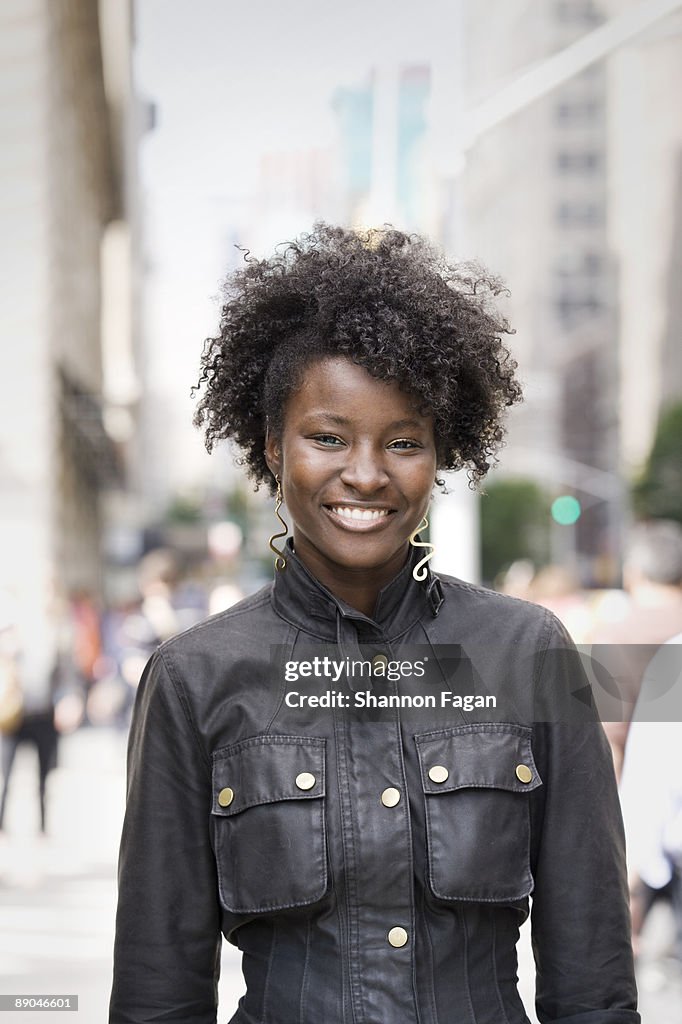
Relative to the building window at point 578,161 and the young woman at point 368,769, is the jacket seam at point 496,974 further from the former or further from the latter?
the building window at point 578,161

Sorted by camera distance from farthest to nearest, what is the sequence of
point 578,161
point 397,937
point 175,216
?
1. point 578,161
2. point 175,216
3. point 397,937

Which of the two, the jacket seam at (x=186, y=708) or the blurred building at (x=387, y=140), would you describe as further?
the blurred building at (x=387, y=140)

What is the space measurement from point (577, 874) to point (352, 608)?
0.47 meters

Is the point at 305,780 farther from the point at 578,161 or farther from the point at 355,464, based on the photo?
the point at 578,161

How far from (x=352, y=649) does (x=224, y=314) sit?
1.88ft

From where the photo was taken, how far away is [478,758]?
1.61 meters

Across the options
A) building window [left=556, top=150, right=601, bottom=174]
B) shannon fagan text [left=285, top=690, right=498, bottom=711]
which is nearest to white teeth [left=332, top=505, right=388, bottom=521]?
shannon fagan text [left=285, top=690, right=498, bottom=711]

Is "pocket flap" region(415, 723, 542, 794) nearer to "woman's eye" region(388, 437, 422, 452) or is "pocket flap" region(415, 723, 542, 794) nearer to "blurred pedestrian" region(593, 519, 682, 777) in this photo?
"woman's eye" region(388, 437, 422, 452)

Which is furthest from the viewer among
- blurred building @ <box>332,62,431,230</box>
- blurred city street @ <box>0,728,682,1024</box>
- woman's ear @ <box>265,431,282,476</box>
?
blurred building @ <box>332,62,431,230</box>

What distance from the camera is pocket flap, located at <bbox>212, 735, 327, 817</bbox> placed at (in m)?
1.58

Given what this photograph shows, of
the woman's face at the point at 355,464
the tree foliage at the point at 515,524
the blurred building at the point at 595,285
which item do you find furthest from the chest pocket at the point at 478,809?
the tree foliage at the point at 515,524

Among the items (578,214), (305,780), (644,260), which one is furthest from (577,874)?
(578,214)

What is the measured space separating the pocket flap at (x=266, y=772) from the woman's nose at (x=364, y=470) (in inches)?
13.9

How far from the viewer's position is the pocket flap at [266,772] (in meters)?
1.58
